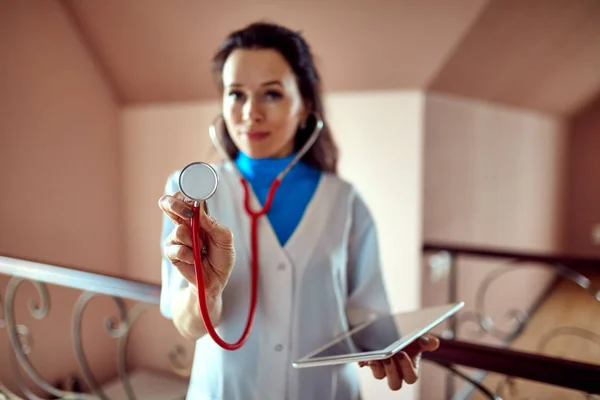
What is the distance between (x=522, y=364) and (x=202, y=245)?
1.66 feet

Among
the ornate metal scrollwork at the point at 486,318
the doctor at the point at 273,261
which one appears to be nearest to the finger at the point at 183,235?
the doctor at the point at 273,261

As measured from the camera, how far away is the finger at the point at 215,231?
0.50 m

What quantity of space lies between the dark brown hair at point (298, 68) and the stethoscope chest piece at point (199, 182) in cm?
28

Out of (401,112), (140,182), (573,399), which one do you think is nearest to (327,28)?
(401,112)

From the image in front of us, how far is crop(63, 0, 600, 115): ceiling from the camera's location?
4.37 ft

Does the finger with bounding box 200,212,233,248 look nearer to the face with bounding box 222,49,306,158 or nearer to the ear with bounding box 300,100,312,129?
the face with bounding box 222,49,306,158

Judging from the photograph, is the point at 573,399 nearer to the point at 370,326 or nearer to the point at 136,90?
the point at 370,326

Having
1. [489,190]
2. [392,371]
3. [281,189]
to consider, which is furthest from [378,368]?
[489,190]

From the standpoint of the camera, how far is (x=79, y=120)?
1718 mm

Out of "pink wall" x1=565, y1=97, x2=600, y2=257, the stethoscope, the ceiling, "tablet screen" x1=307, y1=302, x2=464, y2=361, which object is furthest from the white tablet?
"pink wall" x1=565, y1=97, x2=600, y2=257

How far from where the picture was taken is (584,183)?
362cm

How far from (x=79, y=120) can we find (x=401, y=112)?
44.9 inches

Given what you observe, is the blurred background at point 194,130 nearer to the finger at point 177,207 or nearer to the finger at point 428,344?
the finger at point 428,344

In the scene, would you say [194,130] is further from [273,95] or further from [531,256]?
[531,256]
